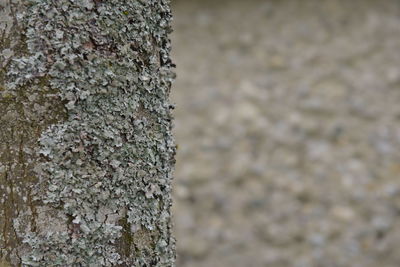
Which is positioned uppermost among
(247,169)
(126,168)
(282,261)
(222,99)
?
(222,99)

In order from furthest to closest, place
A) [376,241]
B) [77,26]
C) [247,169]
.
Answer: [247,169] < [376,241] < [77,26]

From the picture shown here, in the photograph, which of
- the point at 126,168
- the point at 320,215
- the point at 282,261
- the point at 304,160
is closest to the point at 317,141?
the point at 304,160

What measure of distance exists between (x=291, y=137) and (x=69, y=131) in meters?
→ 2.12

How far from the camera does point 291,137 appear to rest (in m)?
2.59

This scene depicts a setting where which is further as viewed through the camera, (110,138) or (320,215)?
(320,215)

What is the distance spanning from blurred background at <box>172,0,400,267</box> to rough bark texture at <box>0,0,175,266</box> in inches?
79.1

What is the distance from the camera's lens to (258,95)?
270 centimetres

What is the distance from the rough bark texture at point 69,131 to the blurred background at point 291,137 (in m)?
2.01

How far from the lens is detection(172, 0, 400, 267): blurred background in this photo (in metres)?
2.46

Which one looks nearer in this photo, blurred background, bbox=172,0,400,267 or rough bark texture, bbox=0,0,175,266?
rough bark texture, bbox=0,0,175,266

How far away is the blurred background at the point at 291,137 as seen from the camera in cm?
246

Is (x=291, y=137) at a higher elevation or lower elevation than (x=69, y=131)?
higher

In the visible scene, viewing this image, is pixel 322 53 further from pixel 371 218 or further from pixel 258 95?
pixel 371 218

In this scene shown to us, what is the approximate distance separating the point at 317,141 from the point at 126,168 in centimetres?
208
